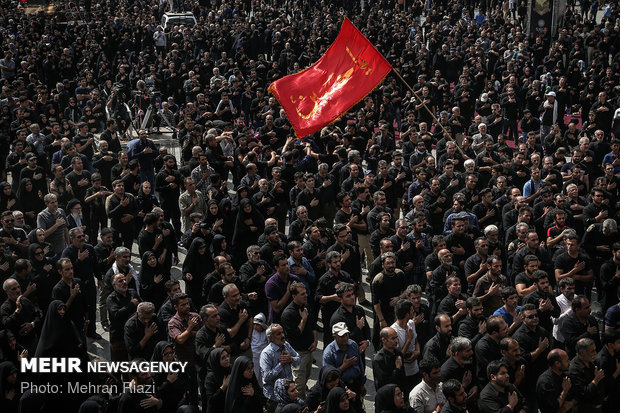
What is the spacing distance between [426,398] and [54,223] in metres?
7.03

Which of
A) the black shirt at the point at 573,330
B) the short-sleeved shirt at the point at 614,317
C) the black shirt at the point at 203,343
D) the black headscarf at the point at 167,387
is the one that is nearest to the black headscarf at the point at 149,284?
the black shirt at the point at 203,343

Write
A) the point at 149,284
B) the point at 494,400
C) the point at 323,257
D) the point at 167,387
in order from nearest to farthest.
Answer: the point at 494,400 < the point at 167,387 < the point at 149,284 < the point at 323,257

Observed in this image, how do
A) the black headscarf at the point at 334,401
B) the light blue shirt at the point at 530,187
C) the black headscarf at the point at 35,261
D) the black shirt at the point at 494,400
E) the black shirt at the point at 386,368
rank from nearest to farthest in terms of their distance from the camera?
1. the black headscarf at the point at 334,401
2. the black shirt at the point at 494,400
3. the black shirt at the point at 386,368
4. the black headscarf at the point at 35,261
5. the light blue shirt at the point at 530,187

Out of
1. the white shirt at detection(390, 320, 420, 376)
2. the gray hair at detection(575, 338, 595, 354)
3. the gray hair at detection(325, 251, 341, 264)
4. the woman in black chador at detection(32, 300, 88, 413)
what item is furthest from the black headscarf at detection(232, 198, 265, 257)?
the gray hair at detection(575, 338, 595, 354)

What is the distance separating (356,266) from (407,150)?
18.0ft

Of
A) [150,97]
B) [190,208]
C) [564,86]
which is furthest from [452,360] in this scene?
[150,97]

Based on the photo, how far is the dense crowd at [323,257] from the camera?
339 inches

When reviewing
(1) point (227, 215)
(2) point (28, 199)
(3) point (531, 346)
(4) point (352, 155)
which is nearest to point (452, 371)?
(3) point (531, 346)

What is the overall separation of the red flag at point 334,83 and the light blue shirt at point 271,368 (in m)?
5.81

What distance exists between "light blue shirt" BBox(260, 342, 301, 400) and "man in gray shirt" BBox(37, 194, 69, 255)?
5212 millimetres

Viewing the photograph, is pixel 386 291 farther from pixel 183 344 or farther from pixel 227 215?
pixel 227 215

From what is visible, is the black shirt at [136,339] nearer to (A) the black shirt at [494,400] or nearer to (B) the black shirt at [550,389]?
(A) the black shirt at [494,400]

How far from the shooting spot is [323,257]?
11398mm

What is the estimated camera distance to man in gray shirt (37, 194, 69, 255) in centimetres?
1261
